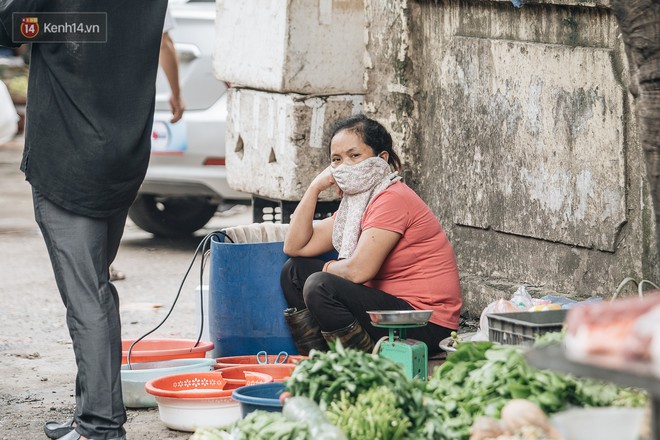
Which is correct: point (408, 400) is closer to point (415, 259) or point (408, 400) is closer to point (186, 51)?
point (415, 259)

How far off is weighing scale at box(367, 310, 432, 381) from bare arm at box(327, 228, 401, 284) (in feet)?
1.30

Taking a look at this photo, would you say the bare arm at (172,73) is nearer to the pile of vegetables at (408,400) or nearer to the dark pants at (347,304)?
the dark pants at (347,304)

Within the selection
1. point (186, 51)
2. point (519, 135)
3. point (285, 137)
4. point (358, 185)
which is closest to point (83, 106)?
point (358, 185)

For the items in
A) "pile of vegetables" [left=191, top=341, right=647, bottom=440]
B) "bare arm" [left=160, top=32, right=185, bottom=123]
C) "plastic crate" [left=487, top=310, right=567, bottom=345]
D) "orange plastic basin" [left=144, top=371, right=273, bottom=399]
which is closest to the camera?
"pile of vegetables" [left=191, top=341, right=647, bottom=440]

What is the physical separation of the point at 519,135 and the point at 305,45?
5.23 ft

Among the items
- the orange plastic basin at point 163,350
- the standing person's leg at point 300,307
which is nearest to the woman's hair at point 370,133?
the standing person's leg at point 300,307

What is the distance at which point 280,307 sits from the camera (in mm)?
5285

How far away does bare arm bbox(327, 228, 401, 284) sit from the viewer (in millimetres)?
4871

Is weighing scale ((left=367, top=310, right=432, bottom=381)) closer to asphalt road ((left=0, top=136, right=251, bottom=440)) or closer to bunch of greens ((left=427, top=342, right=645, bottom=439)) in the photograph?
bunch of greens ((left=427, top=342, right=645, bottom=439))

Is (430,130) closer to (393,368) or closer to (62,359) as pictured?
(62,359)

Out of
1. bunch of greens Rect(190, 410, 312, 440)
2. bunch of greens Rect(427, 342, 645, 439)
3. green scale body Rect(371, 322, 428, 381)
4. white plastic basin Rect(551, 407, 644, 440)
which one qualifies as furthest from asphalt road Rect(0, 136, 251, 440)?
white plastic basin Rect(551, 407, 644, 440)

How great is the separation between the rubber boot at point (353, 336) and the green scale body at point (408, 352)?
0.31m

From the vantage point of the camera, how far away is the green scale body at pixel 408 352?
4437mm

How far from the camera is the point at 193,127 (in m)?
8.30
